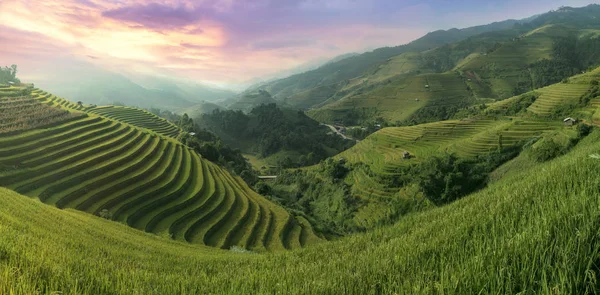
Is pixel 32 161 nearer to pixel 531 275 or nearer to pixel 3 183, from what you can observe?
pixel 3 183

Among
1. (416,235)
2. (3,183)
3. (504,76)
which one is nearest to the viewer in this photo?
(416,235)

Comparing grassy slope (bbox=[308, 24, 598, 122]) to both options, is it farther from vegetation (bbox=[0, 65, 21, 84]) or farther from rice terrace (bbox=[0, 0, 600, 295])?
vegetation (bbox=[0, 65, 21, 84])

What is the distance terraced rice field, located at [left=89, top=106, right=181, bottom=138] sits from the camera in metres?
74.1

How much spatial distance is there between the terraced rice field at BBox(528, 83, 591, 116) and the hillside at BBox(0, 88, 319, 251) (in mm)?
52651

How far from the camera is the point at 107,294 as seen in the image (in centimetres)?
348

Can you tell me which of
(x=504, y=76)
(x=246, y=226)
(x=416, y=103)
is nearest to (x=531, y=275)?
(x=246, y=226)

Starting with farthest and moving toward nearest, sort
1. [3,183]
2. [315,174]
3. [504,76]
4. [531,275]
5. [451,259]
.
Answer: [504,76]
[315,174]
[3,183]
[451,259]
[531,275]

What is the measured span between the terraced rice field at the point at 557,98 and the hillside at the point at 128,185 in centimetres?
5265

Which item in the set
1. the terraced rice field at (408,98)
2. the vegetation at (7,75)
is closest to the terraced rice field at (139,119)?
the vegetation at (7,75)

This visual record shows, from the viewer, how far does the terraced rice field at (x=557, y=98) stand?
5416cm

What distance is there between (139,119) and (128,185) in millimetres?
57313

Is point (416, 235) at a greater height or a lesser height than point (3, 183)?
greater

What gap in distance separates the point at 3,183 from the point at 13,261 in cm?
2744

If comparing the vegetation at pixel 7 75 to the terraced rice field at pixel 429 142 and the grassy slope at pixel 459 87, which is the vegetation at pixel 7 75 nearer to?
the terraced rice field at pixel 429 142
